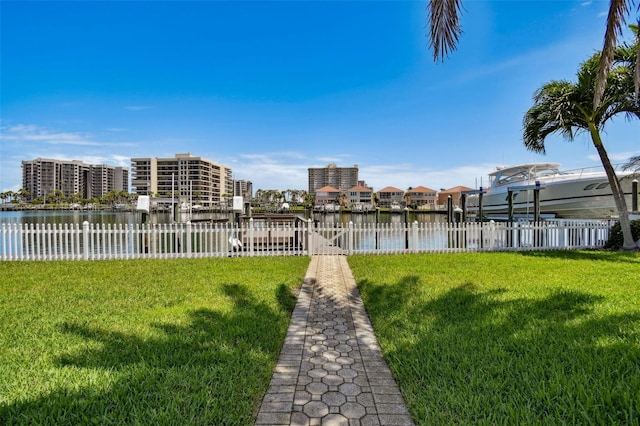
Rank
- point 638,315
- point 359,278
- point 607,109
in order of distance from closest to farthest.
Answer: point 638,315 → point 359,278 → point 607,109

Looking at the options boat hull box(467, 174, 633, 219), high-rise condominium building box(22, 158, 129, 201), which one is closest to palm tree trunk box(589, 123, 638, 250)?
boat hull box(467, 174, 633, 219)

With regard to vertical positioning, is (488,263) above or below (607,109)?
below

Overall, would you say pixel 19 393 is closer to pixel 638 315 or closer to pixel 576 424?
pixel 576 424

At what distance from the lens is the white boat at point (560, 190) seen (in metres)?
20.8

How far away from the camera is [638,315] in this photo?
448 cm

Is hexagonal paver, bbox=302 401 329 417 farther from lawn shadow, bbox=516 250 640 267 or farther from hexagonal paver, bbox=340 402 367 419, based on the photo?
lawn shadow, bbox=516 250 640 267

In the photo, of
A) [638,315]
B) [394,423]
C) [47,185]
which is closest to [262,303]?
[394,423]

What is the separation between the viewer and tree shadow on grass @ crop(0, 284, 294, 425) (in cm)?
254

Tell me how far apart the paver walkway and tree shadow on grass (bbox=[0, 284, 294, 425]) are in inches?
7.2

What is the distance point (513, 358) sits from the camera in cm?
340

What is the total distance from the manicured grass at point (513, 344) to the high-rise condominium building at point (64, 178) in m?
162

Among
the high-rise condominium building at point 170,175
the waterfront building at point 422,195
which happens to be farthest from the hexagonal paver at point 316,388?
the waterfront building at point 422,195

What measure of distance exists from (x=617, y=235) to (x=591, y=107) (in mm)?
4847

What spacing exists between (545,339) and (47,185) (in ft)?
584
